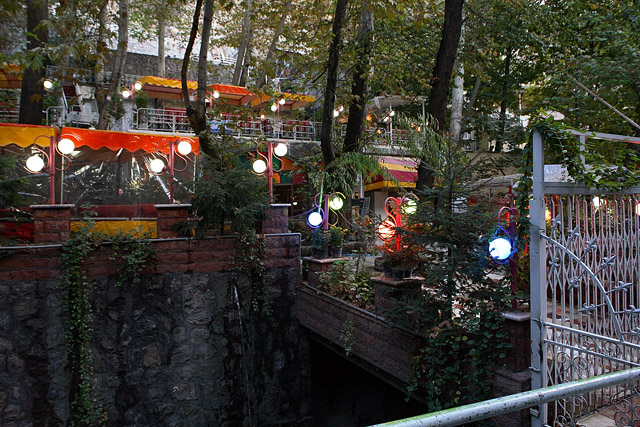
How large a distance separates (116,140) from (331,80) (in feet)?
15.4

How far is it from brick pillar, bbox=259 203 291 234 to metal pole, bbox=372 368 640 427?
6678 millimetres


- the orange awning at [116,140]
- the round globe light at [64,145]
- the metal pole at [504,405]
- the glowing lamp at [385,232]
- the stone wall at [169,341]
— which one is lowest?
the stone wall at [169,341]

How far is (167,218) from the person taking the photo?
754cm

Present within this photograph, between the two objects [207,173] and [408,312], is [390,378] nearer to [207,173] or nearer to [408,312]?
[408,312]

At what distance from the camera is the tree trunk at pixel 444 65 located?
28.4 ft

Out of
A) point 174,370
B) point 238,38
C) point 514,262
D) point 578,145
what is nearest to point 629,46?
point 578,145

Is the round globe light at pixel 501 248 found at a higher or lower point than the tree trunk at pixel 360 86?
lower

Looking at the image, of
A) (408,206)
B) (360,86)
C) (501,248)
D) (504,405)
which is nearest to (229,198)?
(408,206)

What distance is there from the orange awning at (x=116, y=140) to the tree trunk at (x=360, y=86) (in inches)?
135

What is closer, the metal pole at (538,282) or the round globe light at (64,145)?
the metal pole at (538,282)

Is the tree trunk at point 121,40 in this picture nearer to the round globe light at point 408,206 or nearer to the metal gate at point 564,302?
the round globe light at point 408,206

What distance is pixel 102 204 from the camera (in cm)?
1015

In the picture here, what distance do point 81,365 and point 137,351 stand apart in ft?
2.65

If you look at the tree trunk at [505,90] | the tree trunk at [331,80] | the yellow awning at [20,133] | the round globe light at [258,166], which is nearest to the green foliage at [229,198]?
the round globe light at [258,166]
